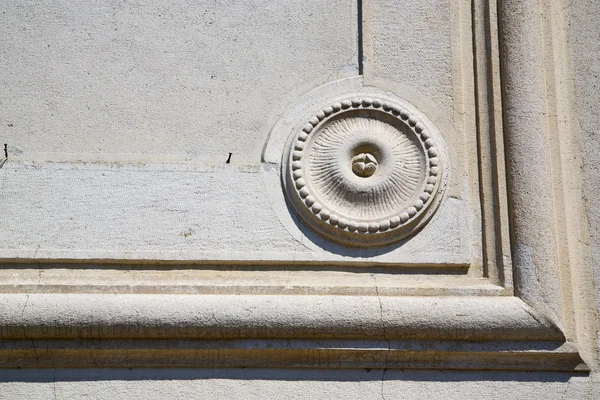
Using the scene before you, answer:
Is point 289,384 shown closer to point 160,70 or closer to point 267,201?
point 267,201

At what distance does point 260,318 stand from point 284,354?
184 millimetres

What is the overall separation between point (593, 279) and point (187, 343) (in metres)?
1.79

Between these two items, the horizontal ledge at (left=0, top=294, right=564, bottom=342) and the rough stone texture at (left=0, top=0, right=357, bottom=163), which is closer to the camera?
the horizontal ledge at (left=0, top=294, right=564, bottom=342)

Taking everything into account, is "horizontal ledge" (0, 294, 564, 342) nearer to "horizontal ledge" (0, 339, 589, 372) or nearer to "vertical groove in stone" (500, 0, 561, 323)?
"horizontal ledge" (0, 339, 589, 372)

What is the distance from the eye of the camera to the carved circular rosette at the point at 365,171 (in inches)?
150

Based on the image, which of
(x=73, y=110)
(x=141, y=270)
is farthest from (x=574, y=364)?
(x=73, y=110)

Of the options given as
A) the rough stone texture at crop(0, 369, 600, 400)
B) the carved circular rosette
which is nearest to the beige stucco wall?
the rough stone texture at crop(0, 369, 600, 400)

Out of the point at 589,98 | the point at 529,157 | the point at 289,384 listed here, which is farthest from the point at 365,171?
the point at 589,98

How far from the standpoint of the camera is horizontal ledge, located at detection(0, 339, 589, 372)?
3.53 metres

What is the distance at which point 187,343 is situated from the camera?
355 centimetres

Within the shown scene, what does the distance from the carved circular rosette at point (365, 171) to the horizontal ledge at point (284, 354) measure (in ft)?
1.67

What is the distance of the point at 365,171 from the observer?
3.88m

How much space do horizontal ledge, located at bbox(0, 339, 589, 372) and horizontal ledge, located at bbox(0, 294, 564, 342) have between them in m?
0.03

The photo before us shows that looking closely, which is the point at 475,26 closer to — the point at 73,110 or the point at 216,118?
the point at 216,118
